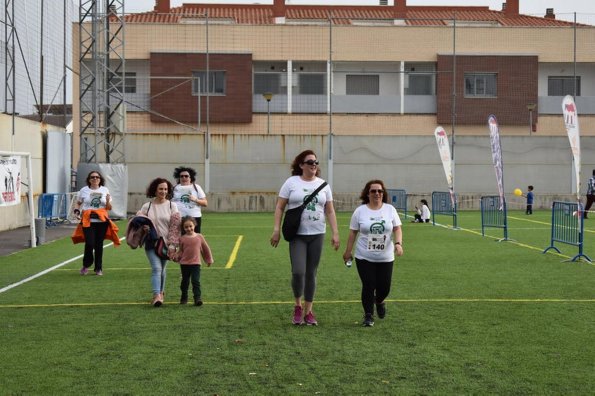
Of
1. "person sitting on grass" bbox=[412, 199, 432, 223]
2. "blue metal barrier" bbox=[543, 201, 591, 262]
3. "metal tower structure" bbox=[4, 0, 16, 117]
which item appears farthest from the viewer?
"person sitting on grass" bbox=[412, 199, 432, 223]

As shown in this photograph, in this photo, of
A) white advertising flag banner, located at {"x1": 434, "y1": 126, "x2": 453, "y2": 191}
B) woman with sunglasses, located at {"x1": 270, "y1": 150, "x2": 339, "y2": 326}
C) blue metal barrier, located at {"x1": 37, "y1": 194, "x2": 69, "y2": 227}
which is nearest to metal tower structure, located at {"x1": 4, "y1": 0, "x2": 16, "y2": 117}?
blue metal barrier, located at {"x1": 37, "y1": 194, "x2": 69, "y2": 227}

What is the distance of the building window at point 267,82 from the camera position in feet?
172

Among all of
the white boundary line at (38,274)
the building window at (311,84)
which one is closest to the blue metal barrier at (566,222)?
the white boundary line at (38,274)

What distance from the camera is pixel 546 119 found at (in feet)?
173

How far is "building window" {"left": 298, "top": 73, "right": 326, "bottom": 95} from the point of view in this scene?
51.8 metres

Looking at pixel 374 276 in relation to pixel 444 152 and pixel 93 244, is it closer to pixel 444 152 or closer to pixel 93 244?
pixel 93 244

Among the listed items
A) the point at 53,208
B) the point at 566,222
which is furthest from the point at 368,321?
the point at 53,208

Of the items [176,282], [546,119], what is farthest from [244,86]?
[176,282]

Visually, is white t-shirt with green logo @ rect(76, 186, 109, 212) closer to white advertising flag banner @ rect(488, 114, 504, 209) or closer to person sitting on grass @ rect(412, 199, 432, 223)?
white advertising flag banner @ rect(488, 114, 504, 209)

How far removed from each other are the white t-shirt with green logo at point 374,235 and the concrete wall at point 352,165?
31.5 metres

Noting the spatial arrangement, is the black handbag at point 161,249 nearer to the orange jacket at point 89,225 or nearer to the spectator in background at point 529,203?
the orange jacket at point 89,225

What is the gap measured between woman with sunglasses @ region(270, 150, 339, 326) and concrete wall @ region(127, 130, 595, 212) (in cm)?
3161

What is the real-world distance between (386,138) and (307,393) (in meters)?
36.5

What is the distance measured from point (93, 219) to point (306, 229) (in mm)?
6909
